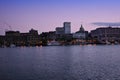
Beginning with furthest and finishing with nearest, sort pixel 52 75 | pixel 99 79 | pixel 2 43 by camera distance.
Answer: pixel 2 43 < pixel 52 75 < pixel 99 79

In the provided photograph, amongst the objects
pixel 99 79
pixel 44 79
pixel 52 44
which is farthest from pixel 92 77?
pixel 52 44

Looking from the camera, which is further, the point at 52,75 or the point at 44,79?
the point at 52,75

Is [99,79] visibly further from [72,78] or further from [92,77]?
[72,78]

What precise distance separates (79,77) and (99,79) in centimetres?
227

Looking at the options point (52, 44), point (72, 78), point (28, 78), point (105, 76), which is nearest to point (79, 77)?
point (72, 78)

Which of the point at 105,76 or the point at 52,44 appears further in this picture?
the point at 52,44

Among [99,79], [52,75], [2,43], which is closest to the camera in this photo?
[99,79]

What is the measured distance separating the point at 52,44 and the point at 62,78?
17416cm

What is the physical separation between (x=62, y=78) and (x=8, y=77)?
19.2 ft

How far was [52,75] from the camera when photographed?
27.2 meters

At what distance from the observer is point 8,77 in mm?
26359

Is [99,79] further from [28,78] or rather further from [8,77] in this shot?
[8,77]

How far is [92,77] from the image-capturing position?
2589 cm

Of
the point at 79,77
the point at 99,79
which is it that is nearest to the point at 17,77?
the point at 79,77
